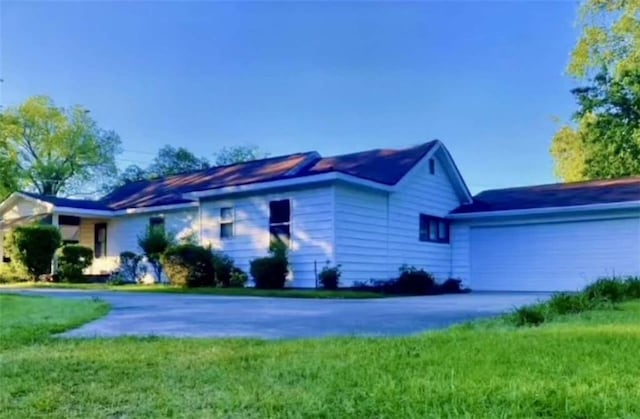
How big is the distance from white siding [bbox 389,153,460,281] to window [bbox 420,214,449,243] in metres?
0.16

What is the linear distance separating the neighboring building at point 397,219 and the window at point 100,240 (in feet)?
2.06

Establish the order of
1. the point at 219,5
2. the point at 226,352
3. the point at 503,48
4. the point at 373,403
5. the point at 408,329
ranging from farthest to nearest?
the point at 503,48 < the point at 219,5 < the point at 408,329 < the point at 226,352 < the point at 373,403

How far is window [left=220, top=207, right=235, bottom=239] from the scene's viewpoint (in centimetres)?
1585

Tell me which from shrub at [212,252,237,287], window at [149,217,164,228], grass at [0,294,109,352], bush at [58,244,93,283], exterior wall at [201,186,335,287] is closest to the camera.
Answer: grass at [0,294,109,352]

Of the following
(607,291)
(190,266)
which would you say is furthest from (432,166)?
(607,291)

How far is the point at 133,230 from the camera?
1975 cm

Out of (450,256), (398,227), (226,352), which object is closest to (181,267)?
(398,227)

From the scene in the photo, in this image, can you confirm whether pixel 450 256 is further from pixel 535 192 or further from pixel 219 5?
pixel 219 5

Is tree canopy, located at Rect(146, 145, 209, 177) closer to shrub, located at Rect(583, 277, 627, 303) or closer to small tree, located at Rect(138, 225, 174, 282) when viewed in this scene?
small tree, located at Rect(138, 225, 174, 282)

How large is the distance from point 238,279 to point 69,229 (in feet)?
32.9

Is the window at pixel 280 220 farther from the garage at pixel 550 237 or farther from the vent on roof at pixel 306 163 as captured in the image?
the garage at pixel 550 237

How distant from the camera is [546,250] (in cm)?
1644

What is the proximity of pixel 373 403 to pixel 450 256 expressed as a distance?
1622 cm

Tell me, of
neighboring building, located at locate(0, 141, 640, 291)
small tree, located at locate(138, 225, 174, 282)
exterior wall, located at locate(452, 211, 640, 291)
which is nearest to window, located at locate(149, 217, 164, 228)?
neighboring building, located at locate(0, 141, 640, 291)
